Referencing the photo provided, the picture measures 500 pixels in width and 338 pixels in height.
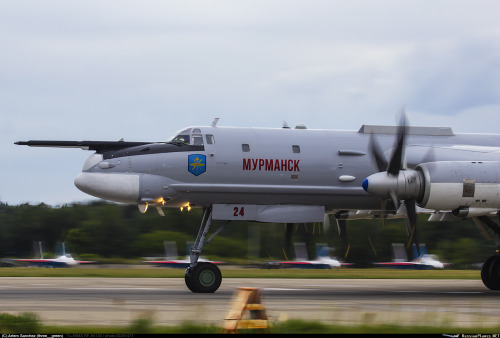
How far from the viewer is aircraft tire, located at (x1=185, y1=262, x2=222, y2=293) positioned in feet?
67.8

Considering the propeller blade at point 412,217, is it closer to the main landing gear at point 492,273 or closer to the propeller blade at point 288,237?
the propeller blade at point 288,237

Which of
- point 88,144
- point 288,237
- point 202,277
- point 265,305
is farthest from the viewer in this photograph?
point 288,237

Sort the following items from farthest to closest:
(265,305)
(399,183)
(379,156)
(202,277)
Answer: (379,156) → (202,277) → (399,183) → (265,305)

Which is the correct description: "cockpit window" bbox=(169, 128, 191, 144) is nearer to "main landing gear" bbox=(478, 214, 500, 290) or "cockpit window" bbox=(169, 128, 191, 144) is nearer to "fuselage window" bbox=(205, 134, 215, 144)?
"fuselage window" bbox=(205, 134, 215, 144)

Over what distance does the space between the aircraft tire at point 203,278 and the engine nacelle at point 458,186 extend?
240 inches

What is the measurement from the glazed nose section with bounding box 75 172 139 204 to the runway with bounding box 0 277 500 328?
277cm

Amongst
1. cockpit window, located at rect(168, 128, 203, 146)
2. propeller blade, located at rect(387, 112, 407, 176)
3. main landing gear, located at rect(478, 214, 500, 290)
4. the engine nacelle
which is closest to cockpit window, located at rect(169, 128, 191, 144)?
cockpit window, located at rect(168, 128, 203, 146)

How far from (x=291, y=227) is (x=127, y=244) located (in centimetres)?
2608

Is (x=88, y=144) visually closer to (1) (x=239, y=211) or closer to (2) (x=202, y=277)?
(1) (x=239, y=211)

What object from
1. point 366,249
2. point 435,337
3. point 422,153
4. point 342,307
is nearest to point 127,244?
point 366,249

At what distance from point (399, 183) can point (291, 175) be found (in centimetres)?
326

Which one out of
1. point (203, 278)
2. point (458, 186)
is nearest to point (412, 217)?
point (458, 186)

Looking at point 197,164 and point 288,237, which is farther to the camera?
point 288,237

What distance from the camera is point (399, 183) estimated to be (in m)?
20.5
